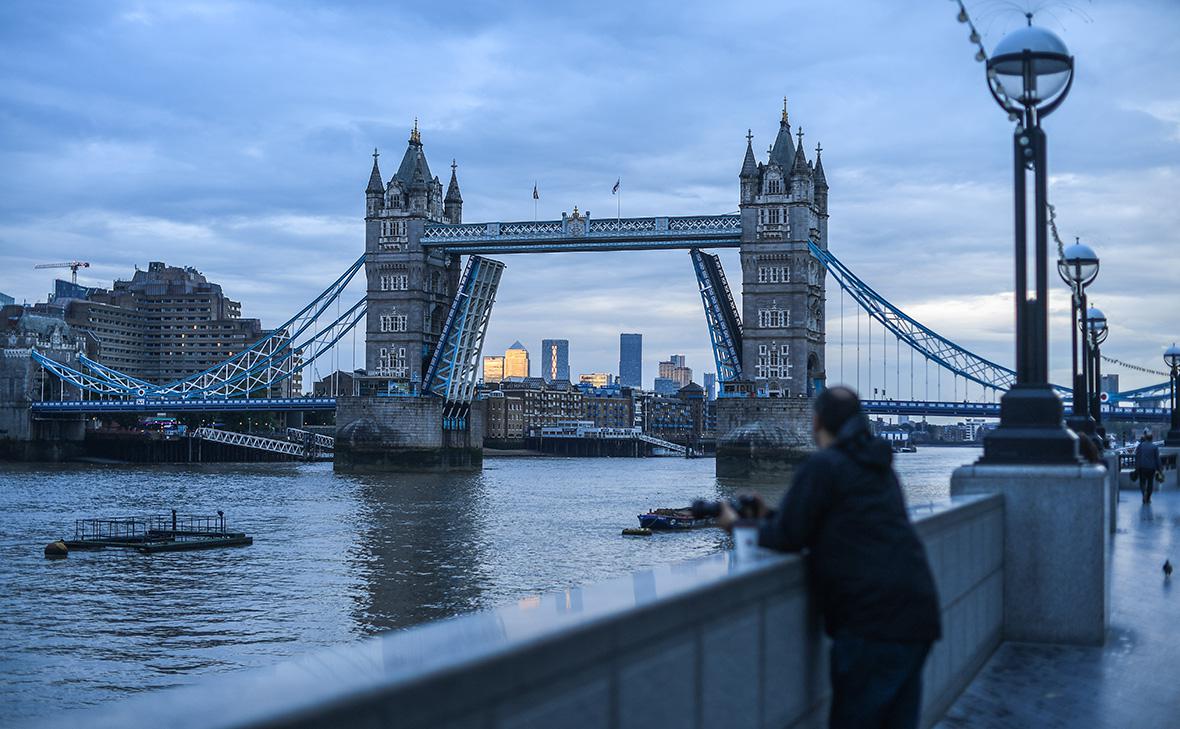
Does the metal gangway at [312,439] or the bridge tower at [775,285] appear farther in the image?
the metal gangway at [312,439]

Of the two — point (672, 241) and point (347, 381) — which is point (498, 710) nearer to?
point (672, 241)

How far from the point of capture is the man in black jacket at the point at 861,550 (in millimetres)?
4551

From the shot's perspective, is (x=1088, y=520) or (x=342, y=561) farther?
(x=342, y=561)

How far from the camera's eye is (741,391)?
77000 millimetres

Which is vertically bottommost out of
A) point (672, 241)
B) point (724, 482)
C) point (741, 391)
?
point (724, 482)

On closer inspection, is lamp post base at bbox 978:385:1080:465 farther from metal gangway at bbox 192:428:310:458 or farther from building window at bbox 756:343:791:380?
metal gangway at bbox 192:428:310:458

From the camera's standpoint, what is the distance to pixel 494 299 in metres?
87.0

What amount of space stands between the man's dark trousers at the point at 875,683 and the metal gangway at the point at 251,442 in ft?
380

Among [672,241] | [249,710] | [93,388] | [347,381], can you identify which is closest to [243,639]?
[249,710]

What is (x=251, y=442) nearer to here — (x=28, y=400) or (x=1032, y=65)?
(x=28, y=400)

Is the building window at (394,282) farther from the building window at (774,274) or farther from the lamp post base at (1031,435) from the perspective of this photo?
the lamp post base at (1031,435)

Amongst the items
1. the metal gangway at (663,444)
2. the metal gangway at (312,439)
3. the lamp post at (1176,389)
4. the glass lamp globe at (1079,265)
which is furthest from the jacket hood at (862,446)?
the metal gangway at (663,444)

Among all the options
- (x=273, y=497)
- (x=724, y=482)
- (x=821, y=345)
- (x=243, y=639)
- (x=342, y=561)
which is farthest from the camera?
(x=821, y=345)

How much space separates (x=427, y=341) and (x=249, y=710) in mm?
84054
